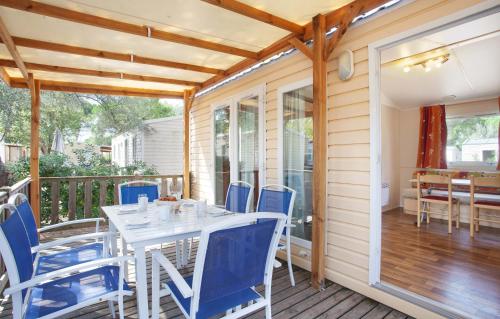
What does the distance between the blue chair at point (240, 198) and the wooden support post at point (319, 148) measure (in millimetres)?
710

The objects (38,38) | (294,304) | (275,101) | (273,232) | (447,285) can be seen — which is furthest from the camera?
A: (275,101)

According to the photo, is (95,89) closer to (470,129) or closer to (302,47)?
(302,47)

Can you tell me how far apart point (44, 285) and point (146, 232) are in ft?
2.19

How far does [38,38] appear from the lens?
304 centimetres

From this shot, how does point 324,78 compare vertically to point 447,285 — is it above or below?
above

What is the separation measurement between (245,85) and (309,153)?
5.51 ft

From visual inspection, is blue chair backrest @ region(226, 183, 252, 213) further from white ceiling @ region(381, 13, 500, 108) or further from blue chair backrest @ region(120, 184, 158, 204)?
white ceiling @ region(381, 13, 500, 108)

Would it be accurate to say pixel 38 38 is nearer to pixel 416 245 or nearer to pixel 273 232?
pixel 273 232

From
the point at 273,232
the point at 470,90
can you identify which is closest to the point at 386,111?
the point at 470,90

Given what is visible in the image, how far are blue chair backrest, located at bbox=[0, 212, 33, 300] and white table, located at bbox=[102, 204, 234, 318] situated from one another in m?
0.50

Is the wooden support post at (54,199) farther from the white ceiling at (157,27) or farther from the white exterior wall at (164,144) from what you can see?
the white exterior wall at (164,144)

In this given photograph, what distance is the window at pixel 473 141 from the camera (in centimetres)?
555

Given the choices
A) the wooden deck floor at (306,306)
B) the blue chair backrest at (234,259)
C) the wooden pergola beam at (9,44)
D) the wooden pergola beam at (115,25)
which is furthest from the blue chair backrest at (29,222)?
the wooden pergola beam at (9,44)

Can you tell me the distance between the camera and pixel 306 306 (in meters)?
2.29
